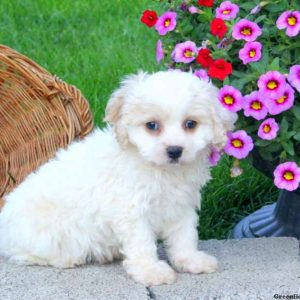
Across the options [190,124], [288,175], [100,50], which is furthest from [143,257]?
[100,50]

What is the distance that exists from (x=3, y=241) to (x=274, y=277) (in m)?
1.32

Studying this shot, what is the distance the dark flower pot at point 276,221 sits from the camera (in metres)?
4.45

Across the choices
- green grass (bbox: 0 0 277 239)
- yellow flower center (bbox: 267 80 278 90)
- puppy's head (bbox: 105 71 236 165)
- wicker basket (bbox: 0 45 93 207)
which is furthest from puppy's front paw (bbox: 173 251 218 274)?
green grass (bbox: 0 0 277 239)

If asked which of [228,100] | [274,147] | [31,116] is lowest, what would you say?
[31,116]

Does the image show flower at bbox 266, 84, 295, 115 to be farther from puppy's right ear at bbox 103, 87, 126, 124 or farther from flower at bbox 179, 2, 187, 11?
flower at bbox 179, 2, 187, 11

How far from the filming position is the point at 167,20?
3973 mm

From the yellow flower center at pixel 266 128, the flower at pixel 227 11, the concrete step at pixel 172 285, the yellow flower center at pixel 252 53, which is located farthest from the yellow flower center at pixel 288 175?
the flower at pixel 227 11

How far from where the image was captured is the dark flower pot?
14.6ft

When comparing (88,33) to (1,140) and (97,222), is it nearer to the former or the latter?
(1,140)

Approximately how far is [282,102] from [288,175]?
350 mm

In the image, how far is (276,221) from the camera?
4.61m

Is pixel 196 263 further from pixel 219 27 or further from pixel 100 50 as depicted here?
pixel 100 50

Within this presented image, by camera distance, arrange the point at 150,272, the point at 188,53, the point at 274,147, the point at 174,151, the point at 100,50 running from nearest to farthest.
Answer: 1. the point at 174,151
2. the point at 150,272
3. the point at 274,147
4. the point at 188,53
5. the point at 100,50

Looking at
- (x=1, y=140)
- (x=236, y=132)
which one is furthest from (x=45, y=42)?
(x=236, y=132)
